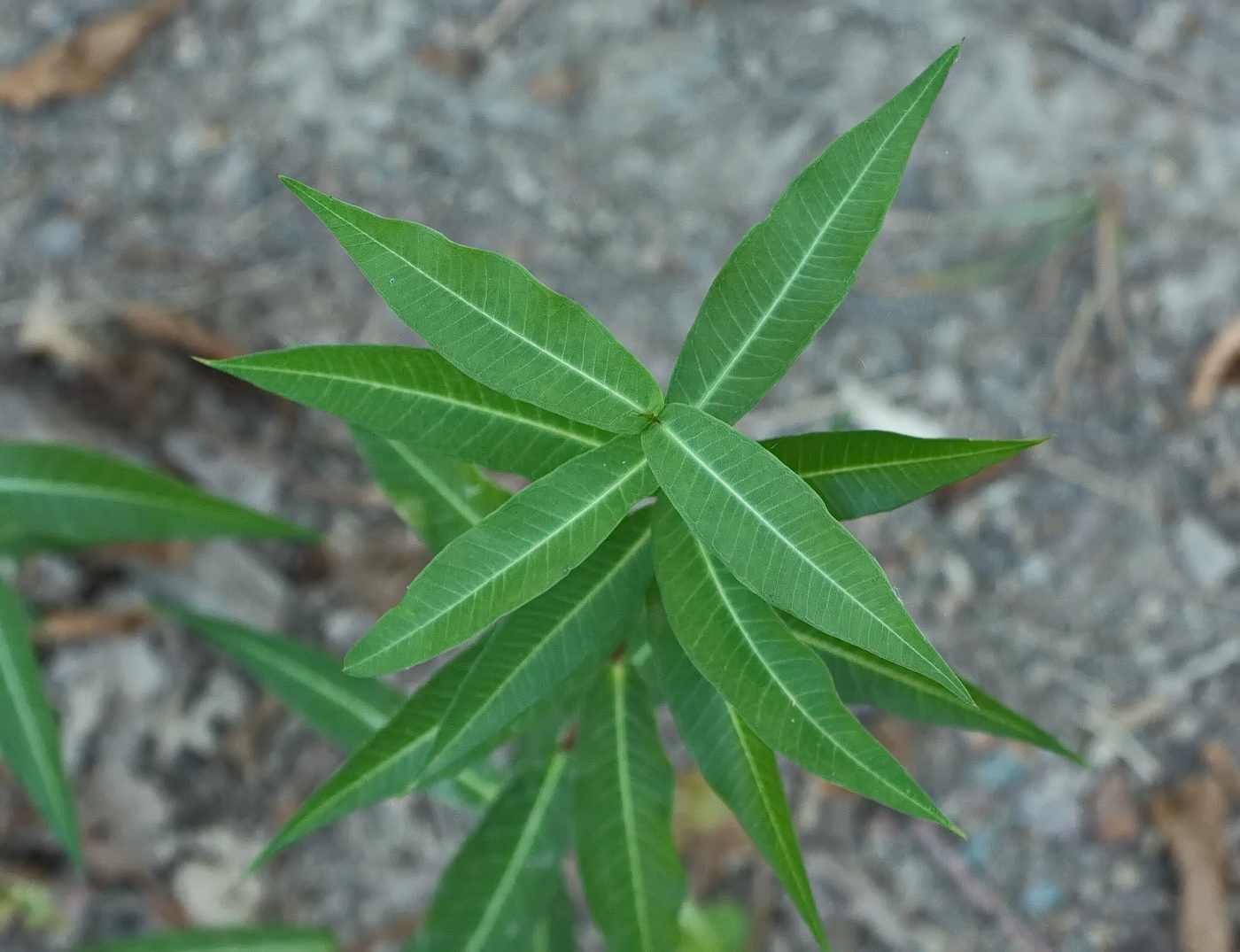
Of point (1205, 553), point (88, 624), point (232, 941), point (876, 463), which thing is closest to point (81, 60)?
point (88, 624)

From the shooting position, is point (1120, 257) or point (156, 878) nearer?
point (156, 878)

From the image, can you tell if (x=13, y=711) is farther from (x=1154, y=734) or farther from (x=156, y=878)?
(x=1154, y=734)

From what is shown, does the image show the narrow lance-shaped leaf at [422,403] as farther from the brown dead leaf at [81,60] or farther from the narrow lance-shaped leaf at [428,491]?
the brown dead leaf at [81,60]

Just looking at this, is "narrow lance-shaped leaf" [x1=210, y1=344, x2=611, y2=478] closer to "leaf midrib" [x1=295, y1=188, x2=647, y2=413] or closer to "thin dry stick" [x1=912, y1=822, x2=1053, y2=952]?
"leaf midrib" [x1=295, y1=188, x2=647, y2=413]

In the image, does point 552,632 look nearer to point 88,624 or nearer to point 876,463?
point 876,463

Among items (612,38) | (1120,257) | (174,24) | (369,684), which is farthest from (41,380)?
(1120,257)

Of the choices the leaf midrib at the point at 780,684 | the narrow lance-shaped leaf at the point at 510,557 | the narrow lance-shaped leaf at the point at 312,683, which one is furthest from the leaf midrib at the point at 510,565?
the narrow lance-shaped leaf at the point at 312,683

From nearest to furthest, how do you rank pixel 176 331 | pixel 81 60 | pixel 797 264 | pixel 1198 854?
pixel 797 264
pixel 1198 854
pixel 176 331
pixel 81 60

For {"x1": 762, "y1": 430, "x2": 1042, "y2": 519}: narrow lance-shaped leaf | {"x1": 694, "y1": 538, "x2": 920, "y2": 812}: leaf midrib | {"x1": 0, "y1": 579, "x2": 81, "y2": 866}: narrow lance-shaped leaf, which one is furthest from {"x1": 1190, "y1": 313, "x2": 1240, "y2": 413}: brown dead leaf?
{"x1": 0, "y1": 579, "x2": 81, "y2": 866}: narrow lance-shaped leaf
